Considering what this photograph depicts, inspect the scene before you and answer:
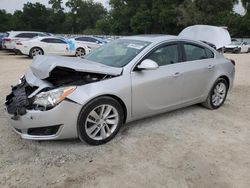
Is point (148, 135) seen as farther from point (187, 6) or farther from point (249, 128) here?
point (187, 6)

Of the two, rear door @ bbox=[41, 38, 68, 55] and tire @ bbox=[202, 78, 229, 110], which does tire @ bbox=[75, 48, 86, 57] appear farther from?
tire @ bbox=[202, 78, 229, 110]

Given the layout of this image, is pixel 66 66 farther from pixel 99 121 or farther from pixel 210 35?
pixel 210 35

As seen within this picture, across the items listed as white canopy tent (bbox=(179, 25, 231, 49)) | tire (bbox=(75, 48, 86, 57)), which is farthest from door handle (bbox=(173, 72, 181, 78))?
tire (bbox=(75, 48, 86, 57))

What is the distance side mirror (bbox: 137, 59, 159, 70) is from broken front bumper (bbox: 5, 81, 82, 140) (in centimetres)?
110

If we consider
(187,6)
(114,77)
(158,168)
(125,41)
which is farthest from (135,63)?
(187,6)

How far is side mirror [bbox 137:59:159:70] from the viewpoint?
383cm

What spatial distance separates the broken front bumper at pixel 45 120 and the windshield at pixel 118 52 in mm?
1094

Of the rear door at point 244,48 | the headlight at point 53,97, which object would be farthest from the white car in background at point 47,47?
the rear door at point 244,48

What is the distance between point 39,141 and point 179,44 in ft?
8.96

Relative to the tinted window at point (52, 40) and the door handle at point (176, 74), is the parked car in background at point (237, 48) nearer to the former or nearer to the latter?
the tinted window at point (52, 40)

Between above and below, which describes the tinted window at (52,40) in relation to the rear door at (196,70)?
above

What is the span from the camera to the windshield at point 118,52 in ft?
13.3

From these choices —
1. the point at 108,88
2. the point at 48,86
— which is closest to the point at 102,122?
the point at 108,88

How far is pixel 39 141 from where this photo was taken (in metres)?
3.72
